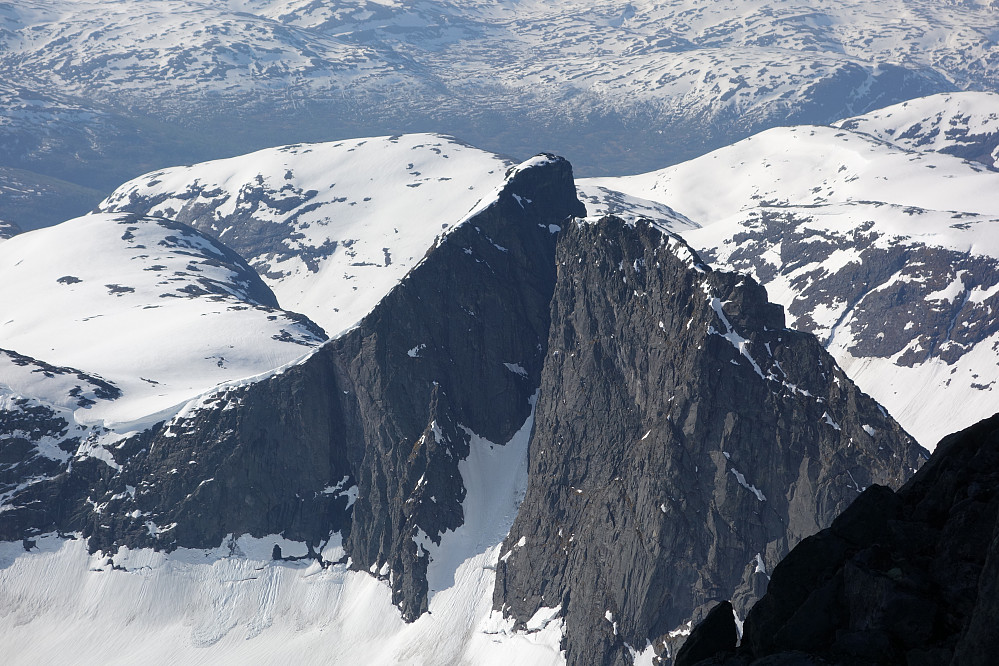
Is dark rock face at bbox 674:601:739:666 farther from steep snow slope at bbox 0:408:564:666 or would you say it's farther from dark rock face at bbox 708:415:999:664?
steep snow slope at bbox 0:408:564:666

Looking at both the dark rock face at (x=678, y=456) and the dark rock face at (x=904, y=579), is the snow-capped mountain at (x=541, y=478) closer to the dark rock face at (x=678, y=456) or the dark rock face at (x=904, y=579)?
the dark rock face at (x=678, y=456)

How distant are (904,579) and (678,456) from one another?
121 m

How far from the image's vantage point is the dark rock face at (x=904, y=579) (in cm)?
3384

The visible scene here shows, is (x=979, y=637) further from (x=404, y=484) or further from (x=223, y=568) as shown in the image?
(x=223, y=568)

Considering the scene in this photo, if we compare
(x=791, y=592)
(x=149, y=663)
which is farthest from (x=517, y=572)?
(x=791, y=592)

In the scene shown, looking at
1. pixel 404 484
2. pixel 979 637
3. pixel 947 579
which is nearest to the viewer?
pixel 979 637

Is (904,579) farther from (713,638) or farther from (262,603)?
(262,603)

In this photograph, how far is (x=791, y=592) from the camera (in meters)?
39.5

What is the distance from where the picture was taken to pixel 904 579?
3572 centimetres

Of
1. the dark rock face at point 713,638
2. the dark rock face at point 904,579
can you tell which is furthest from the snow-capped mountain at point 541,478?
the dark rock face at point 904,579

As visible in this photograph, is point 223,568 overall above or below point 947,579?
below

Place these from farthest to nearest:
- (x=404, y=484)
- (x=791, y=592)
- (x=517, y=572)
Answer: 1. (x=404, y=484)
2. (x=517, y=572)
3. (x=791, y=592)

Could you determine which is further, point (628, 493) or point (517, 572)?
point (517, 572)

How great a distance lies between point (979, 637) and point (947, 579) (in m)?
6.36
